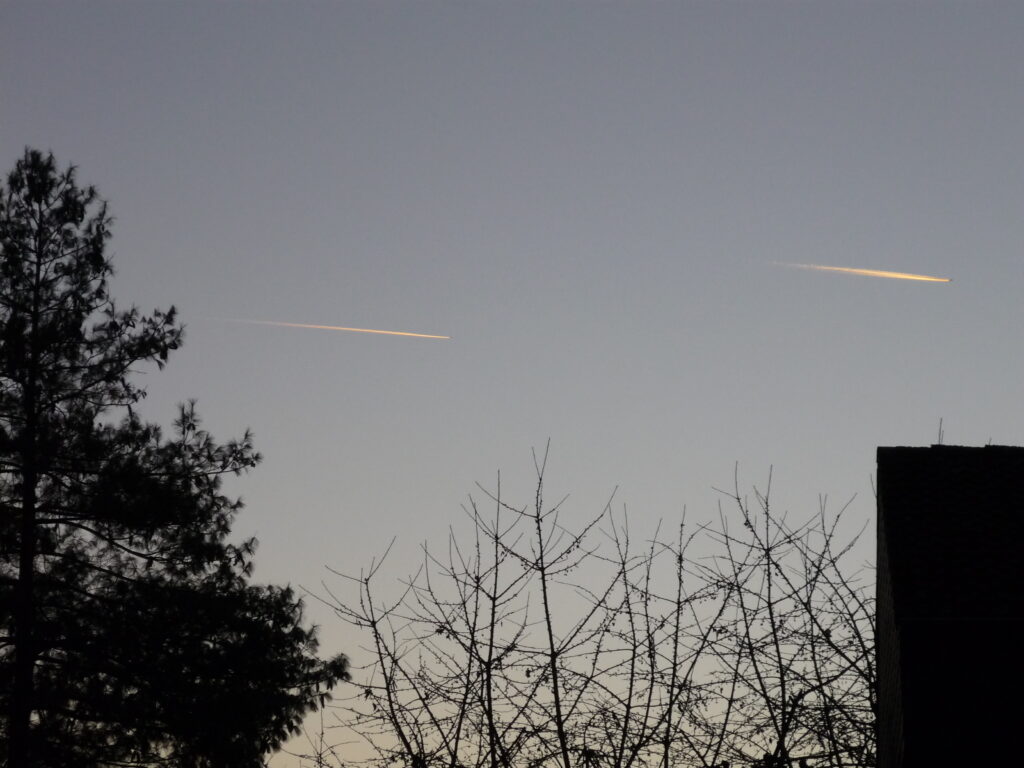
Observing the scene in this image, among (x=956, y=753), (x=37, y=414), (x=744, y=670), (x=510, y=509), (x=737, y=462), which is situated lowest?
(x=956, y=753)

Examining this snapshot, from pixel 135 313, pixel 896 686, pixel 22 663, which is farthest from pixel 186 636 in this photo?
pixel 896 686

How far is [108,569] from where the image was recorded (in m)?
21.5

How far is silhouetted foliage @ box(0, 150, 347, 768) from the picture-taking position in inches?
812

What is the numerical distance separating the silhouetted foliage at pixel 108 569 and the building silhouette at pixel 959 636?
41.0 ft

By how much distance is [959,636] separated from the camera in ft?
40.8

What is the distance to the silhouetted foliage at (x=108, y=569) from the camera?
20.6 metres

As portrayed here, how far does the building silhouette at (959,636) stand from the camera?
12141 millimetres

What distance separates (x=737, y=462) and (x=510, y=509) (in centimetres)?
356

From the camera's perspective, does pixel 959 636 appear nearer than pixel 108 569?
Yes

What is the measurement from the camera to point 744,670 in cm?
1445

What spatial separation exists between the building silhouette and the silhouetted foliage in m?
12.5

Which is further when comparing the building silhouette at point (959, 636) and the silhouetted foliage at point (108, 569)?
the silhouetted foliage at point (108, 569)

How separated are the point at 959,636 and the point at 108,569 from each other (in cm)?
1464

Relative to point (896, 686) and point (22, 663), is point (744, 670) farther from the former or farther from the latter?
point (22, 663)
